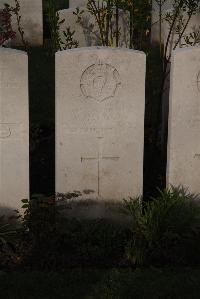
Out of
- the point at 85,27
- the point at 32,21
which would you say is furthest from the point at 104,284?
the point at 32,21

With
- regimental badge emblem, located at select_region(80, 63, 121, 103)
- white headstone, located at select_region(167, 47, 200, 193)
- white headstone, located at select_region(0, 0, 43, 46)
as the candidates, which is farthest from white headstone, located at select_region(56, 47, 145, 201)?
white headstone, located at select_region(0, 0, 43, 46)

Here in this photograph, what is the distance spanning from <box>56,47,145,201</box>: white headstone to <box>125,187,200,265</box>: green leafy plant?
0.32m

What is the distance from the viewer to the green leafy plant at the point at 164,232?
5.20 m

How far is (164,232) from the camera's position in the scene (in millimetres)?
5289

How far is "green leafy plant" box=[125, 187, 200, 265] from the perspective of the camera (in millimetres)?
5195

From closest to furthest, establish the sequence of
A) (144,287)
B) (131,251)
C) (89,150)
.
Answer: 1. (144,287)
2. (131,251)
3. (89,150)

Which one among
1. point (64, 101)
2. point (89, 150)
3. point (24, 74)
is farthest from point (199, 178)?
point (24, 74)

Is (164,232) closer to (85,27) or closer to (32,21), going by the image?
(85,27)

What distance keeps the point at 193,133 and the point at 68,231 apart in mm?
1334

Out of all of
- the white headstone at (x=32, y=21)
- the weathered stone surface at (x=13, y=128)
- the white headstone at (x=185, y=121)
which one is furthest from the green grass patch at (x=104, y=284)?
the white headstone at (x=32, y=21)

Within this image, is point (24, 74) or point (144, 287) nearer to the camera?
point (144, 287)

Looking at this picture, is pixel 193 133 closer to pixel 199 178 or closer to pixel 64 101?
pixel 199 178

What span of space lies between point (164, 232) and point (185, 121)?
3.12ft

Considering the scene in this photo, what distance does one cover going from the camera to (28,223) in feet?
17.6
